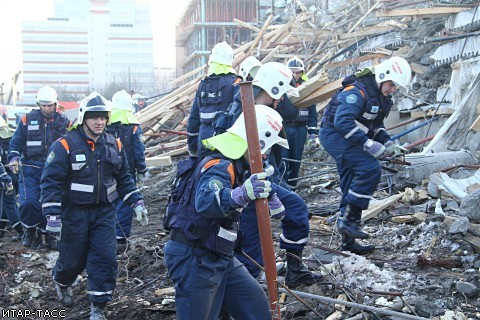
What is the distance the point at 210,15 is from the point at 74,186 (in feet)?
118

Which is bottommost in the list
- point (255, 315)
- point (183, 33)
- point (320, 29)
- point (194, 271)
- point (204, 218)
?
point (255, 315)

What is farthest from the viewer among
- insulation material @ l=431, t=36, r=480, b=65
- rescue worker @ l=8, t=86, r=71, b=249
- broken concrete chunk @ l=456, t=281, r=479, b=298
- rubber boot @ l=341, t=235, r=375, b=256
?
insulation material @ l=431, t=36, r=480, b=65

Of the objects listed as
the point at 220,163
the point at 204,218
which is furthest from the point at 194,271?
the point at 220,163

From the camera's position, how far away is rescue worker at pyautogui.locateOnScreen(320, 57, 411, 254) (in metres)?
5.75

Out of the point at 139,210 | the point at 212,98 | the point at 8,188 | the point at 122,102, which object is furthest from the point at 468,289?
the point at 8,188

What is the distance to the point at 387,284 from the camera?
4.89 m

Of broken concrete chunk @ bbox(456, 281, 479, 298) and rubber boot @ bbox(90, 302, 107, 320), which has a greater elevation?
broken concrete chunk @ bbox(456, 281, 479, 298)

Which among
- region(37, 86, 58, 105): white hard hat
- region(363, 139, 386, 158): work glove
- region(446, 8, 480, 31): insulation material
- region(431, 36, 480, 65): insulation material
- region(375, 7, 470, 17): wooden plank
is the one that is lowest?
region(363, 139, 386, 158): work glove

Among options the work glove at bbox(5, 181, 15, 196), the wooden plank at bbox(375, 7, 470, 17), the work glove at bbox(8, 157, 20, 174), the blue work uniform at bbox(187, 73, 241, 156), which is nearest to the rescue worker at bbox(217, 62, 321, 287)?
the blue work uniform at bbox(187, 73, 241, 156)

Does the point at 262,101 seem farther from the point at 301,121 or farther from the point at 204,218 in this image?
the point at 301,121

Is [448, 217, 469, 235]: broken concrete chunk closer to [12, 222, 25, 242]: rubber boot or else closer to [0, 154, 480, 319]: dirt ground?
[0, 154, 480, 319]: dirt ground

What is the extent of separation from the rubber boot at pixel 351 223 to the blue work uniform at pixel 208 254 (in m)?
2.58

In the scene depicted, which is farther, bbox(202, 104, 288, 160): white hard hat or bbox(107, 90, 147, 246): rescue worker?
bbox(107, 90, 147, 246): rescue worker

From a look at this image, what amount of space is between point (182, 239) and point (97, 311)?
2070mm
